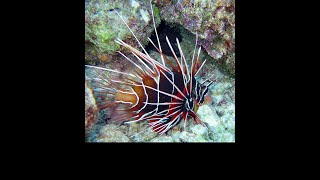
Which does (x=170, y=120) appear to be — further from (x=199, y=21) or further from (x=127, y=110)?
(x=199, y=21)

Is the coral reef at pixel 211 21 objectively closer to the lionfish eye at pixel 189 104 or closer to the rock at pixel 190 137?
the lionfish eye at pixel 189 104

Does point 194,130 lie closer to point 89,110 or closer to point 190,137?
point 190,137

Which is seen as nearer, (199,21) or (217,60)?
(199,21)

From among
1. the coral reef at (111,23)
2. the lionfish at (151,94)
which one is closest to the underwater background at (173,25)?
the coral reef at (111,23)

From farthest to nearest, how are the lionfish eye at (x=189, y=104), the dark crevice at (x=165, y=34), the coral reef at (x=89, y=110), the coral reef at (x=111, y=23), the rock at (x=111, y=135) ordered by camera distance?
1. the dark crevice at (x=165, y=34)
2. the coral reef at (x=111, y=23)
3. the lionfish eye at (x=189, y=104)
4. the rock at (x=111, y=135)
5. the coral reef at (x=89, y=110)
